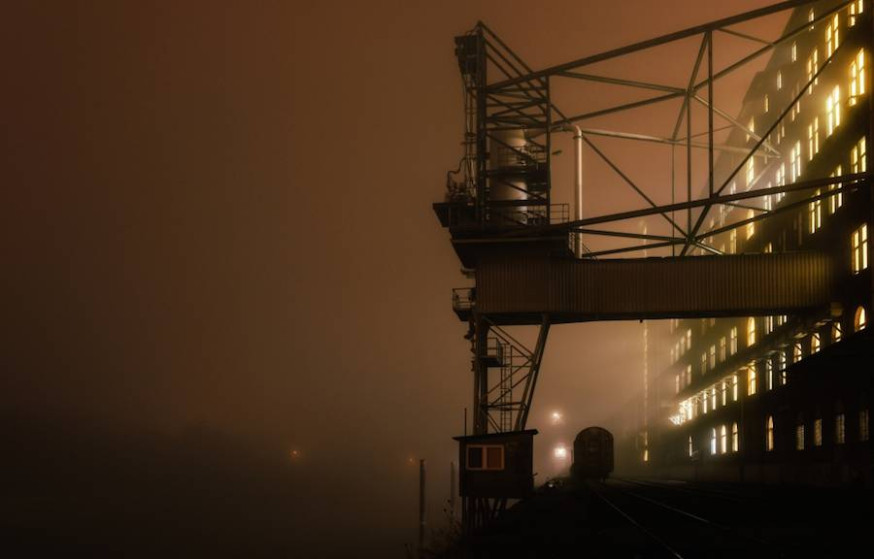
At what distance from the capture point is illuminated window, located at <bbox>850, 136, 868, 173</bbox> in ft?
114

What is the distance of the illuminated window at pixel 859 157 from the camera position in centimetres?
3475

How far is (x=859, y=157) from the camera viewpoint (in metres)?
35.5

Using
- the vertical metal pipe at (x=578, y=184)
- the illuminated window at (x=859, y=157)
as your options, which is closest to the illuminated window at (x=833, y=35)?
the illuminated window at (x=859, y=157)

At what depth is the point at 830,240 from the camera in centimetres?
3859

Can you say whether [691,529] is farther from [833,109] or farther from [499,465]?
[833,109]

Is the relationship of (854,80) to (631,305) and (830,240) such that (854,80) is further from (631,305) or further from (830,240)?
(631,305)

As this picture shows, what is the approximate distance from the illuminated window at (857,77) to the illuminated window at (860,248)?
475 centimetres

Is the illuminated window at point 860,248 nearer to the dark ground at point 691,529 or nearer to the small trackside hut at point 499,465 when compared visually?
the dark ground at point 691,529

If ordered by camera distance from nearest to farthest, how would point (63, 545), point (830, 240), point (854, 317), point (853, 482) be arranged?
point (853, 482)
point (854, 317)
point (830, 240)
point (63, 545)

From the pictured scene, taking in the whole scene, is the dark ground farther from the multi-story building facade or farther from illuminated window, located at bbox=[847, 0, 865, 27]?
illuminated window, located at bbox=[847, 0, 865, 27]

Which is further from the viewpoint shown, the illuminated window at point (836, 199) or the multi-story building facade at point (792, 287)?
the illuminated window at point (836, 199)

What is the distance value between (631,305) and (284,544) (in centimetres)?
3383

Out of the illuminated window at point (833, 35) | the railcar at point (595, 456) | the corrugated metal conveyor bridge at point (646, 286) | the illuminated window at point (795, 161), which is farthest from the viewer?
the railcar at point (595, 456)

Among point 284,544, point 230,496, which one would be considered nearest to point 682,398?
point 284,544
